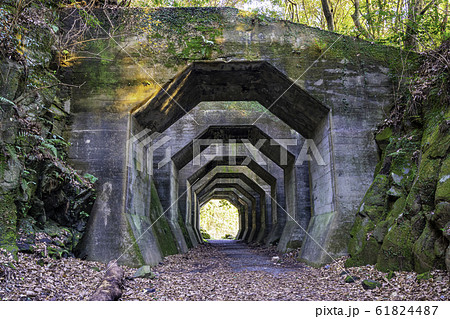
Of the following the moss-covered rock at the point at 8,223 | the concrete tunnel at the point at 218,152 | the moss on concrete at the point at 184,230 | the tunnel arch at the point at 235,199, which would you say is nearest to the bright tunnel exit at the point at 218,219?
the tunnel arch at the point at 235,199

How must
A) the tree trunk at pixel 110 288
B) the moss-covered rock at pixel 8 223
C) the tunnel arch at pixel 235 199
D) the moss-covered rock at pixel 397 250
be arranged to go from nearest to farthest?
the tree trunk at pixel 110 288
the moss-covered rock at pixel 8 223
the moss-covered rock at pixel 397 250
the tunnel arch at pixel 235 199

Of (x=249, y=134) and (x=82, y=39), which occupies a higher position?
(x=82, y=39)

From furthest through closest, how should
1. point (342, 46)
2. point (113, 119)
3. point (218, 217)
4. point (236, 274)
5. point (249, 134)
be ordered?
1. point (218, 217)
2. point (249, 134)
3. point (342, 46)
4. point (113, 119)
5. point (236, 274)

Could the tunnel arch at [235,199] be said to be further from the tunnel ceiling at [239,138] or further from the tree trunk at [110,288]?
the tree trunk at [110,288]

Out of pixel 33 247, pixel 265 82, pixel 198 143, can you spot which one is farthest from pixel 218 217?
pixel 33 247

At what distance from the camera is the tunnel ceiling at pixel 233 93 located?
8.41 metres

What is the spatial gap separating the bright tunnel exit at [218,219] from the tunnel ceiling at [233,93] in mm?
34341

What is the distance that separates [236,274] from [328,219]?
257 centimetres

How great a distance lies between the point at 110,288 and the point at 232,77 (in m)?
5.97

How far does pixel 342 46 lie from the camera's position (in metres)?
8.63

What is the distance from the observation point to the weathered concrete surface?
25.9 feet

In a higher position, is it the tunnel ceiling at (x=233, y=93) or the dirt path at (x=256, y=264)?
the tunnel ceiling at (x=233, y=93)

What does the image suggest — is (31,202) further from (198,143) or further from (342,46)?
(198,143)

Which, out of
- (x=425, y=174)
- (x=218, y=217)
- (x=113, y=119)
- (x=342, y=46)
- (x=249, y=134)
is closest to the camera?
(x=425, y=174)
